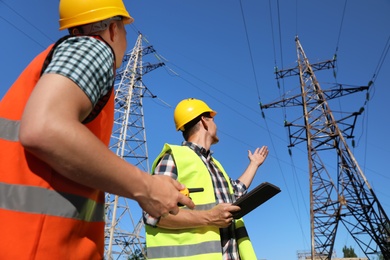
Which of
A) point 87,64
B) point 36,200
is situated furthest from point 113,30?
point 36,200

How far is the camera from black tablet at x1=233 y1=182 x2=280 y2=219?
6.27ft

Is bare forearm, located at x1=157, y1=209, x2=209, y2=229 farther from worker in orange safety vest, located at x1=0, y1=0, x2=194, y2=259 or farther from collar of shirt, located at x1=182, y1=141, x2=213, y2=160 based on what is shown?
worker in orange safety vest, located at x1=0, y1=0, x2=194, y2=259

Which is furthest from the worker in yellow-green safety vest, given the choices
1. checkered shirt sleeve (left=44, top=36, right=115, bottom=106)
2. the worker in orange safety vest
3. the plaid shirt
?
checkered shirt sleeve (left=44, top=36, right=115, bottom=106)

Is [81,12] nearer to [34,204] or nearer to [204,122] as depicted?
[34,204]

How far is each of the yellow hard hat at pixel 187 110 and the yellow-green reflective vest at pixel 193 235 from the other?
20.8 inches

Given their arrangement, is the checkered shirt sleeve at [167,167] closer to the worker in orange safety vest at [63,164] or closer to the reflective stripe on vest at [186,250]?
the reflective stripe on vest at [186,250]

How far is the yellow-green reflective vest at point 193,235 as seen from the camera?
6.18 feet

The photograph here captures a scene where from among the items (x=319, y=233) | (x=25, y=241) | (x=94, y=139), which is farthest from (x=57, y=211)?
(x=319, y=233)

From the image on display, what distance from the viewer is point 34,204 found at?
30.0 inches

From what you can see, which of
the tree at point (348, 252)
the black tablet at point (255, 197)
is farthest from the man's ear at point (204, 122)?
the tree at point (348, 252)

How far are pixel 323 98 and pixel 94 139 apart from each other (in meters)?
16.8

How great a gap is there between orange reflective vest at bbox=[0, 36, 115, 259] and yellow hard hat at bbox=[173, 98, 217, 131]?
1.85 metres

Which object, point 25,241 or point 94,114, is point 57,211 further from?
point 94,114

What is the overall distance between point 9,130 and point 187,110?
1.98 metres
